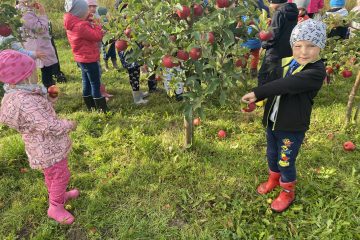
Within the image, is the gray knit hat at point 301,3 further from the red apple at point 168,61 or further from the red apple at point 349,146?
the red apple at point 168,61

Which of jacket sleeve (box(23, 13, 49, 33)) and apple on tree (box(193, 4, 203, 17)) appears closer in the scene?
apple on tree (box(193, 4, 203, 17))

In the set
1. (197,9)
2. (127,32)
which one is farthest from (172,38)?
(127,32)

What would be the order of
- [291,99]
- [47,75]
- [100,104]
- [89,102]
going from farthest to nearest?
[47,75] < [89,102] < [100,104] < [291,99]

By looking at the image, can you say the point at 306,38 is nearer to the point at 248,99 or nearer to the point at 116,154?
the point at 248,99

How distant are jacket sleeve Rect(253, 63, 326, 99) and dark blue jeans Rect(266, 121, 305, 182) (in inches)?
15.3

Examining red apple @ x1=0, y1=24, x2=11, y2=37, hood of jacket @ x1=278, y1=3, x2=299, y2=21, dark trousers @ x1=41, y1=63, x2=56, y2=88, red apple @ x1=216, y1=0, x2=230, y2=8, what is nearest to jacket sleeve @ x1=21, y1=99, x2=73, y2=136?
red apple @ x1=0, y1=24, x2=11, y2=37

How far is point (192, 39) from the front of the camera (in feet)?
7.98

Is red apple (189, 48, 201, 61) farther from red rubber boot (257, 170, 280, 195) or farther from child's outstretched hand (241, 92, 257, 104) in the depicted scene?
red rubber boot (257, 170, 280, 195)

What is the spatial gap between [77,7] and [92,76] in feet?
2.74

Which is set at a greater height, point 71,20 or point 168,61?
point 71,20

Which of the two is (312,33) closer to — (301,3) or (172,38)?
(172,38)

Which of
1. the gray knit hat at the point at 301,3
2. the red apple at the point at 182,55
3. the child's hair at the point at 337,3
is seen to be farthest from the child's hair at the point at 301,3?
the red apple at the point at 182,55

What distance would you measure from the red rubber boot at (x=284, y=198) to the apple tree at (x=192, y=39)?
3.09 ft

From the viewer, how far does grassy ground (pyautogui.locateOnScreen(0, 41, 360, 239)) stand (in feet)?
8.29
